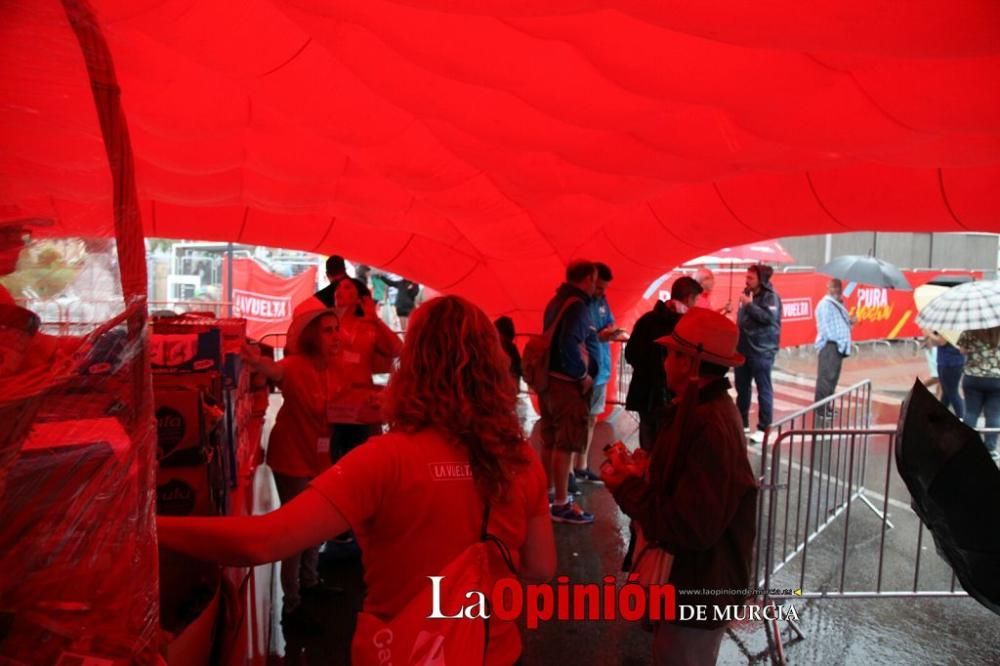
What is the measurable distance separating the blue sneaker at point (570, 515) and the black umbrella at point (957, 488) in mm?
3256

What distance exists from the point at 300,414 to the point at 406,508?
2.26 metres

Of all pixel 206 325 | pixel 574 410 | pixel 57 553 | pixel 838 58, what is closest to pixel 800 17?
pixel 838 58

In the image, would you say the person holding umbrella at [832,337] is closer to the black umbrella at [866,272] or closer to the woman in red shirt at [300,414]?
the black umbrella at [866,272]

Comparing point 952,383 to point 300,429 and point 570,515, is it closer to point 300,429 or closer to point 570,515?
point 570,515

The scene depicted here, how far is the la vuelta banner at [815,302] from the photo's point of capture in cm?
1421

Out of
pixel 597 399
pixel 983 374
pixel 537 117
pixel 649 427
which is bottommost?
pixel 649 427

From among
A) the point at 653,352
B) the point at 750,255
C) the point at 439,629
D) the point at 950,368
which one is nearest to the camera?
the point at 439,629

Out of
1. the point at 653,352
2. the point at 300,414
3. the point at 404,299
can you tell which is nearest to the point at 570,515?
the point at 653,352

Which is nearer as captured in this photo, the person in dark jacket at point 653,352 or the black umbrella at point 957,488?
the black umbrella at point 957,488

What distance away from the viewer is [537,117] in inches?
186

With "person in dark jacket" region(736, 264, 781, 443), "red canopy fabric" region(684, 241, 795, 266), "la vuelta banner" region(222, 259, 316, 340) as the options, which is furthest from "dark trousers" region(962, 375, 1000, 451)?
"la vuelta banner" region(222, 259, 316, 340)

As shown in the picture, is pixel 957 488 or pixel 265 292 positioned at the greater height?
pixel 265 292

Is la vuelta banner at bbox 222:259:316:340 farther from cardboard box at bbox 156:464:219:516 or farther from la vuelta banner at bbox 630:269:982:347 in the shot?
cardboard box at bbox 156:464:219:516

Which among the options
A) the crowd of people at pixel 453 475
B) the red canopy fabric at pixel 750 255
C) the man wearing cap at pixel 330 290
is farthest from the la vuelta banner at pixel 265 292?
the crowd of people at pixel 453 475
